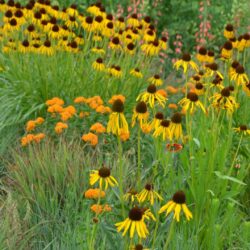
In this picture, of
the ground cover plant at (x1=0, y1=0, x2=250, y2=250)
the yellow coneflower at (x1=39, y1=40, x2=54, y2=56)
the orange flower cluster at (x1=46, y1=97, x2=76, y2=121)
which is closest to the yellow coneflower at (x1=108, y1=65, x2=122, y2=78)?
the ground cover plant at (x1=0, y1=0, x2=250, y2=250)

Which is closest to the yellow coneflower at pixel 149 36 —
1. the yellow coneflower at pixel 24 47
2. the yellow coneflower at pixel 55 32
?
the yellow coneflower at pixel 55 32

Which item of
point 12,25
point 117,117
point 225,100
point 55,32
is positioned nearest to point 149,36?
point 55,32

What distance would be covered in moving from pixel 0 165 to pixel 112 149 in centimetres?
82

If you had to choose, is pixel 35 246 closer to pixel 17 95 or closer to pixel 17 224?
pixel 17 224

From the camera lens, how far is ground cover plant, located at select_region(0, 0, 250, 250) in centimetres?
301

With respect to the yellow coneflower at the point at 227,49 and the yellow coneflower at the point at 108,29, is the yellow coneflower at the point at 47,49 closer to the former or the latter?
the yellow coneflower at the point at 108,29

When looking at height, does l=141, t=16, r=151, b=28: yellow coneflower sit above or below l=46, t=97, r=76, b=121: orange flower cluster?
above

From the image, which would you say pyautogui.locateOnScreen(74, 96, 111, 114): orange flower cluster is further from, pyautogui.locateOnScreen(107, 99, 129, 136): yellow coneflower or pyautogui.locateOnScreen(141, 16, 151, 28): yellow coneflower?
pyautogui.locateOnScreen(107, 99, 129, 136): yellow coneflower

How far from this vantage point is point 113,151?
4.46 m

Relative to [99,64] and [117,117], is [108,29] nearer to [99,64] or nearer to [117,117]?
[99,64]

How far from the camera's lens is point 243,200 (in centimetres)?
411

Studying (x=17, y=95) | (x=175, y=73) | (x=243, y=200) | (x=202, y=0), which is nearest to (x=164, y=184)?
(x=243, y=200)

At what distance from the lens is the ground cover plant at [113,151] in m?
3.01

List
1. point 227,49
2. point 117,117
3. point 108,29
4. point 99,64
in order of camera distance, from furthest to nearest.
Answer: point 108,29 < point 99,64 < point 227,49 < point 117,117
